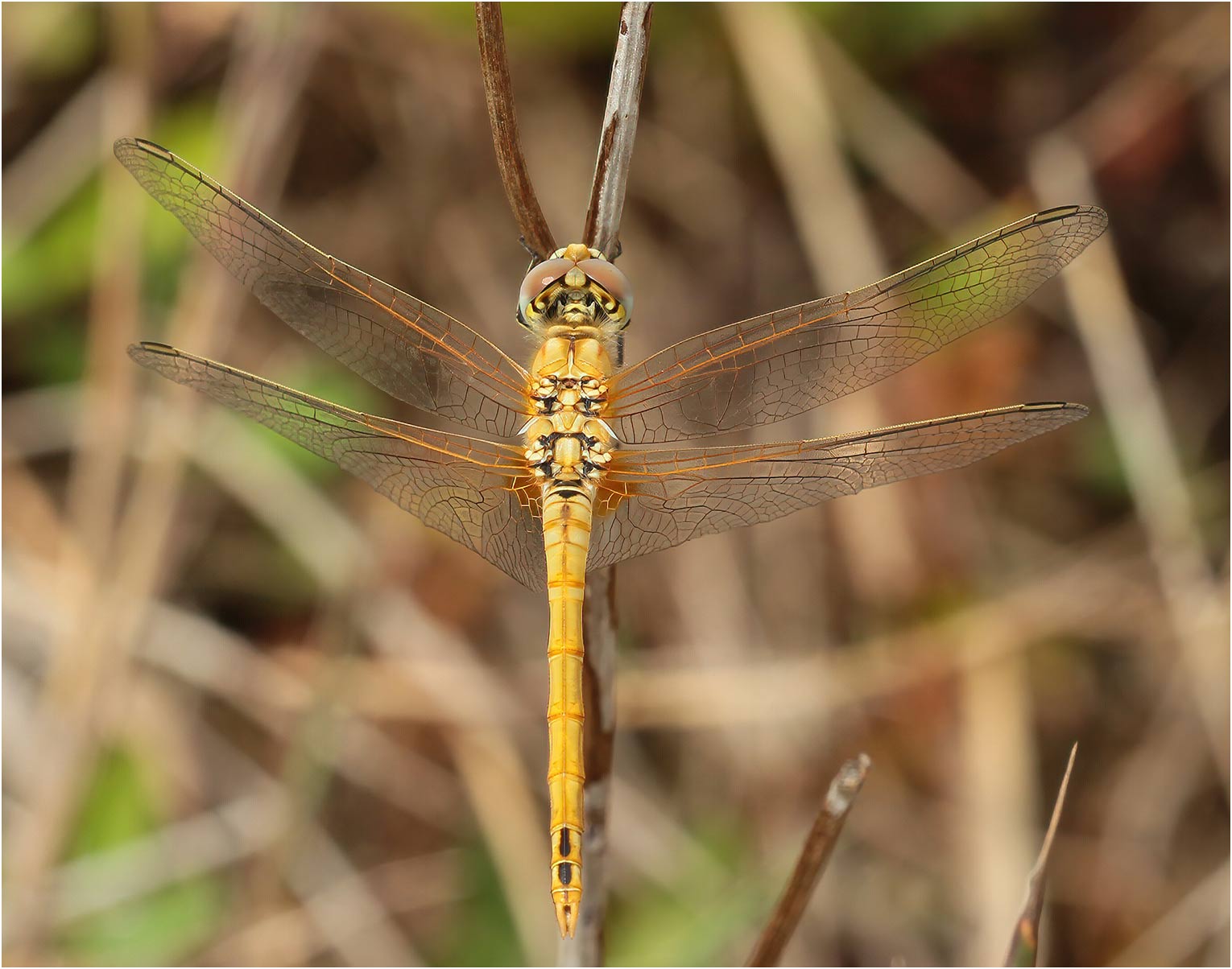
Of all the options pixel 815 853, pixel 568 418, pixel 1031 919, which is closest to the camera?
pixel 1031 919

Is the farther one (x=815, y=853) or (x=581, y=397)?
(x=581, y=397)

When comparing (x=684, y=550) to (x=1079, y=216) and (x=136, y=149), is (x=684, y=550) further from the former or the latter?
(x=136, y=149)

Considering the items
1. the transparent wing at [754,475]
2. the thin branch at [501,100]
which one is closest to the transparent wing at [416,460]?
the transparent wing at [754,475]

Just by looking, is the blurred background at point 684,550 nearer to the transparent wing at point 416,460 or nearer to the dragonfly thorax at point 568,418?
the transparent wing at point 416,460

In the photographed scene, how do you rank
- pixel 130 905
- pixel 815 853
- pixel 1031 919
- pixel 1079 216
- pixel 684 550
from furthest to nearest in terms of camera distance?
pixel 684 550 → pixel 130 905 → pixel 1079 216 → pixel 815 853 → pixel 1031 919

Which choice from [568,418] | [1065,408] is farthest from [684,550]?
[1065,408]

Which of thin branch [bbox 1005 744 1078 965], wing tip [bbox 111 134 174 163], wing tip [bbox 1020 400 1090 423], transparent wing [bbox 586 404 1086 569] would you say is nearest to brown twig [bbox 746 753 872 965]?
thin branch [bbox 1005 744 1078 965]
